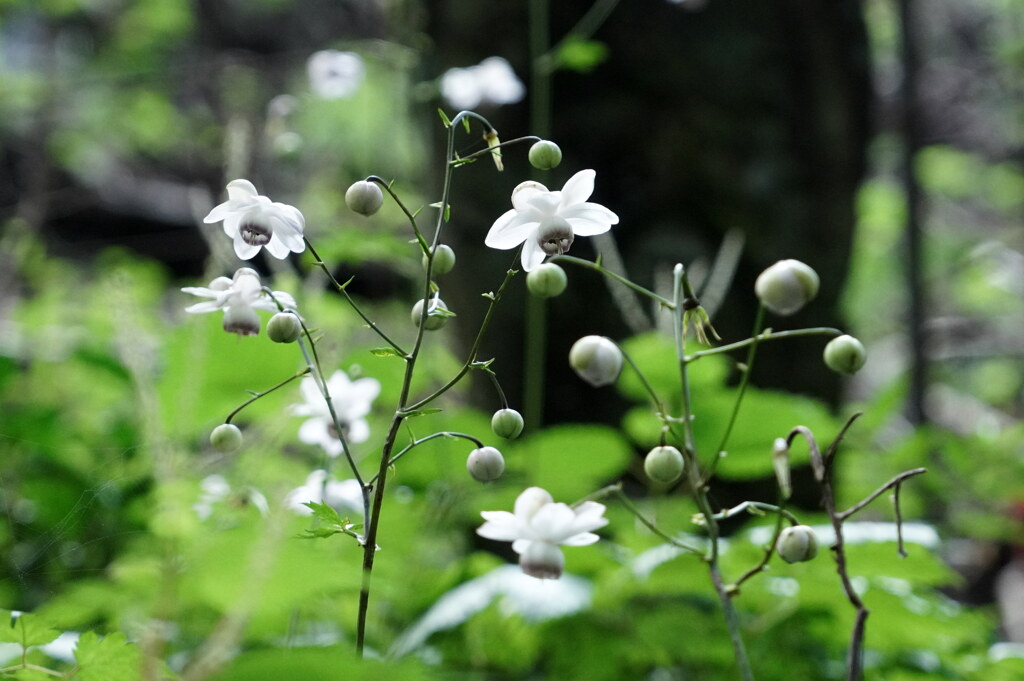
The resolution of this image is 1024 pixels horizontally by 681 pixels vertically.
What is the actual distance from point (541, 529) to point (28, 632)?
0.80 ft

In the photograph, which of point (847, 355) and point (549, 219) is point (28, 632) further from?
point (847, 355)

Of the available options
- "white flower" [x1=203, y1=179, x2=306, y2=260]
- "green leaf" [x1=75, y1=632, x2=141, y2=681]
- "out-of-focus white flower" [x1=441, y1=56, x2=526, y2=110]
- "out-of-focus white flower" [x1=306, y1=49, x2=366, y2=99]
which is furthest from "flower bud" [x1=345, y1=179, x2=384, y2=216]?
"out-of-focus white flower" [x1=306, y1=49, x2=366, y2=99]

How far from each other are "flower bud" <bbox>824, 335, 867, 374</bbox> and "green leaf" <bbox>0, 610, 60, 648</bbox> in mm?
403

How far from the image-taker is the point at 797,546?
0.44m

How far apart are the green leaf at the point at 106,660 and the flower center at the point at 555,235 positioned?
288 millimetres

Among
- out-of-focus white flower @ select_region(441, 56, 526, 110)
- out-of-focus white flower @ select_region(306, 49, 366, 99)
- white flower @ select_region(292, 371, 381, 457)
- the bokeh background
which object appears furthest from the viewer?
out-of-focus white flower @ select_region(306, 49, 366, 99)

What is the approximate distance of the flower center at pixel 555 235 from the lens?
0.45 meters

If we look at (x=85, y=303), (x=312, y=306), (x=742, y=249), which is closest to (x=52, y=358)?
(x=312, y=306)

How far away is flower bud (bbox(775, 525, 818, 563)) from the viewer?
443 mm

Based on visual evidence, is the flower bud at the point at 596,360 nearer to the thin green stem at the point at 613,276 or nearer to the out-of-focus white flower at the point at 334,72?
the thin green stem at the point at 613,276

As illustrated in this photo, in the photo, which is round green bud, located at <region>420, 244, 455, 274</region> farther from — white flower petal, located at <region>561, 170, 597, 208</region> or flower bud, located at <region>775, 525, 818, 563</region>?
flower bud, located at <region>775, 525, 818, 563</region>

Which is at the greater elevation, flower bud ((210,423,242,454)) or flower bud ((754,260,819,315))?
flower bud ((754,260,819,315))

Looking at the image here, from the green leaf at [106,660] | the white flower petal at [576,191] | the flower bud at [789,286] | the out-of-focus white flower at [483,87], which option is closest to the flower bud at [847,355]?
the flower bud at [789,286]

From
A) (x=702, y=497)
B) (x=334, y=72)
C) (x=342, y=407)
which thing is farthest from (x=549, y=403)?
(x=702, y=497)
